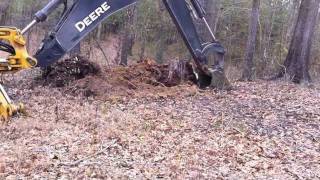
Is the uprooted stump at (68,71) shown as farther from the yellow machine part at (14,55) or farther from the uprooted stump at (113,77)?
the yellow machine part at (14,55)

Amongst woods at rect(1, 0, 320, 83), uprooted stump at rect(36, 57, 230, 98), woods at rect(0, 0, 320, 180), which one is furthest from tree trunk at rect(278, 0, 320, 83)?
woods at rect(1, 0, 320, 83)

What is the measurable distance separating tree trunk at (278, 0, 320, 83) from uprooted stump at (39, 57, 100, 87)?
21.1 ft

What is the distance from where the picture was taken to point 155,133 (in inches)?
308

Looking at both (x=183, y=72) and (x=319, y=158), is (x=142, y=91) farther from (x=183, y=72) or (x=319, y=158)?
(x=319, y=158)

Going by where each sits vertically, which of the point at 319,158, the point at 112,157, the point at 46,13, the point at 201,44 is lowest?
the point at 319,158

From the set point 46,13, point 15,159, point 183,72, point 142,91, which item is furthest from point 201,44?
point 15,159

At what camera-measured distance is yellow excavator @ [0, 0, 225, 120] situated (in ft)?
29.1

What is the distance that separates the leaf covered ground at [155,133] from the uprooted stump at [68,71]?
0.34 metres

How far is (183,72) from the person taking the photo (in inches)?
486

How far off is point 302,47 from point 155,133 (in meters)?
8.94

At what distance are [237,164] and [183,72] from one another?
5.99 m

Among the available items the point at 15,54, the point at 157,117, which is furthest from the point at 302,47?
the point at 15,54

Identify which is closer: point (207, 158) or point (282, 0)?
point (207, 158)

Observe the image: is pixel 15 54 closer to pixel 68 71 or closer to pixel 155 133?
pixel 68 71
